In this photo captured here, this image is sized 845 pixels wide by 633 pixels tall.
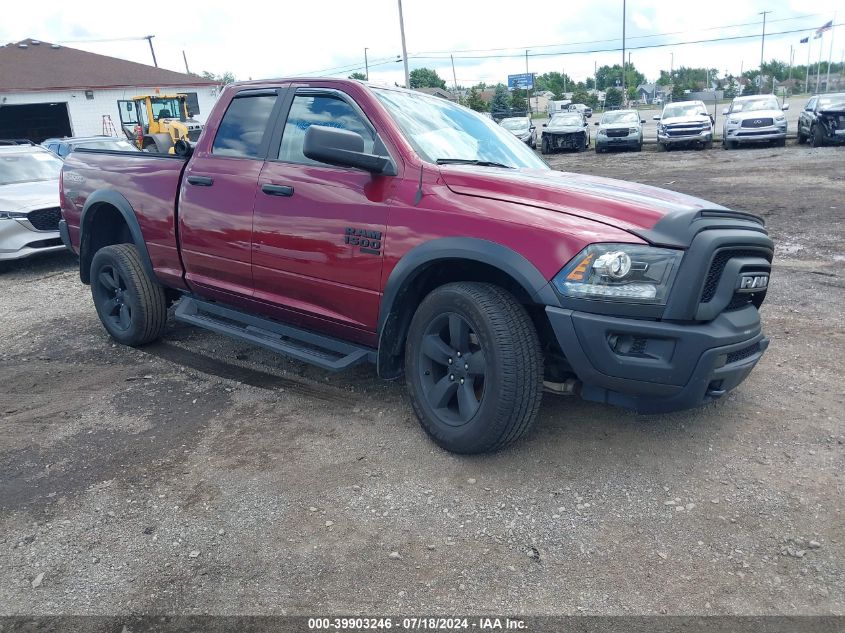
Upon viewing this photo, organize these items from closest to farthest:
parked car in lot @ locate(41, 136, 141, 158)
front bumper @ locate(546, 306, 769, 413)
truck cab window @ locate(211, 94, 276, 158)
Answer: front bumper @ locate(546, 306, 769, 413)
truck cab window @ locate(211, 94, 276, 158)
parked car in lot @ locate(41, 136, 141, 158)

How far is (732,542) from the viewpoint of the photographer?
2.89 m

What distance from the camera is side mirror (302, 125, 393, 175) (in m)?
3.51

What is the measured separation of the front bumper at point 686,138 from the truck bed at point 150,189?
2138cm

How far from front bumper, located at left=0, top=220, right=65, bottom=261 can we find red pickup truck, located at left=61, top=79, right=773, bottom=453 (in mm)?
4560

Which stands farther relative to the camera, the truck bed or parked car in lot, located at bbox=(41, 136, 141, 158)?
parked car in lot, located at bbox=(41, 136, 141, 158)

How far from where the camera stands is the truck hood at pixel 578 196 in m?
3.16

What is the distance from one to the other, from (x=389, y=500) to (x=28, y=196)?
26.4 ft

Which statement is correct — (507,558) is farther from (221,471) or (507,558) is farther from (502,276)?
(221,471)

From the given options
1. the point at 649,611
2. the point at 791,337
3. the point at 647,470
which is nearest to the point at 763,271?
the point at 647,470

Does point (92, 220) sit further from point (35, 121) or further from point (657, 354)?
point (35, 121)

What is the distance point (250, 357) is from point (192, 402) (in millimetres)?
874

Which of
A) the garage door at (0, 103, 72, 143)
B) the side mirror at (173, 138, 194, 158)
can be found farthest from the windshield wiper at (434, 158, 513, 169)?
the garage door at (0, 103, 72, 143)

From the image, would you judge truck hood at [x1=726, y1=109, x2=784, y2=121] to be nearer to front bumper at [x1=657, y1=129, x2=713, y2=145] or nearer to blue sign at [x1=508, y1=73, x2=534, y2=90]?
front bumper at [x1=657, y1=129, x2=713, y2=145]

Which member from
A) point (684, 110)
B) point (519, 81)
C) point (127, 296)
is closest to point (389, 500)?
point (127, 296)
